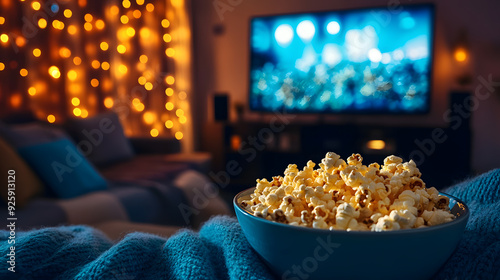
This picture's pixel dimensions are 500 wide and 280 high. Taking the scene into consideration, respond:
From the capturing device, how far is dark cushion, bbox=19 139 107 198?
1.99 metres

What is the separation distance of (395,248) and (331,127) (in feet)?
12.1

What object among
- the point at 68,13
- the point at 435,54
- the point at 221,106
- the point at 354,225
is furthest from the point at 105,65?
the point at 354,225

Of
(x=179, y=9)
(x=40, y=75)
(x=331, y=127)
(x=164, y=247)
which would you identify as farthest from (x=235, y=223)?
(x=179, y=9)

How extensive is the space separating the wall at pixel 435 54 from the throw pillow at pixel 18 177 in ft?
9.75

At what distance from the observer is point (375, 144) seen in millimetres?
3885

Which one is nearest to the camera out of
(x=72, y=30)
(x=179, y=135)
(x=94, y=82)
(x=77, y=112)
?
(x=72, y=30)

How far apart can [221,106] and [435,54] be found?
2180 mm

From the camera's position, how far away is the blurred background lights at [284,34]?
4280 mm

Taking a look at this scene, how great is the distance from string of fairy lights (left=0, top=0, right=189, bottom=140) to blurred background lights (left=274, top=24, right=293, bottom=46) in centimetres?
111

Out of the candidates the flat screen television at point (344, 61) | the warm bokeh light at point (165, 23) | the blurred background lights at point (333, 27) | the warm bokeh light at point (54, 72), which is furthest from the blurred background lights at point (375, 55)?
the warm bokeh light at point (54, 72)

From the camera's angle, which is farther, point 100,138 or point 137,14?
point 137,14

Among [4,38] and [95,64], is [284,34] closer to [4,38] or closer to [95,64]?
[95,64]

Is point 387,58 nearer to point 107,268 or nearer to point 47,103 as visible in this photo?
point 47,103

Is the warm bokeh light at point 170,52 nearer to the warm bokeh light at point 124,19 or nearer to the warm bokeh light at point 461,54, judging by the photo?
the warm bokeh light at point 124,19
